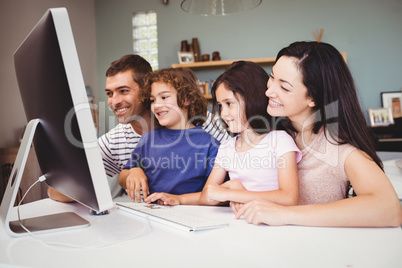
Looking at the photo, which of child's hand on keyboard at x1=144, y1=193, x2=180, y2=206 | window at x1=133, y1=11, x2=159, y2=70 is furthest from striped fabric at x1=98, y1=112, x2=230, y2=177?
window at x1=133, y1=11, x2=159, y2=70

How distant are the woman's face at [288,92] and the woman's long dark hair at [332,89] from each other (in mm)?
17

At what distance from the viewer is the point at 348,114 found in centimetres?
97

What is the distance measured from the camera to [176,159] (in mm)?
1460

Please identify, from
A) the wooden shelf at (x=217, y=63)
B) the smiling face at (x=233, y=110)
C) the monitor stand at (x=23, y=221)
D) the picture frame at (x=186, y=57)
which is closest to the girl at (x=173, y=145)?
the smiling face at (x=233, y=110)

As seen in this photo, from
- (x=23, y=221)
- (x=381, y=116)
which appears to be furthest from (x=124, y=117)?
(x=381, y=116)

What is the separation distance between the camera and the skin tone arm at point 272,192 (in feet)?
2.91

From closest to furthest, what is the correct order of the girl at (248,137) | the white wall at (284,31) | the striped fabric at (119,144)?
the girl at (248,137), the striped fabric at (119,144), the white wall at (284,31)

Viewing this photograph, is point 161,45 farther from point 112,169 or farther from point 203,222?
point 203,222

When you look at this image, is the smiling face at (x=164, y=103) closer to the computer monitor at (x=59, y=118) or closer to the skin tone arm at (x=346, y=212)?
the computer monitor at (x=59, y=118)

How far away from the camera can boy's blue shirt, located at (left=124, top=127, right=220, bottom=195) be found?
139cm

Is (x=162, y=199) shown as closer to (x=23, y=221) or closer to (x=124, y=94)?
(x=23, y=221)

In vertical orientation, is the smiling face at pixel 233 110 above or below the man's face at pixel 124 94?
below

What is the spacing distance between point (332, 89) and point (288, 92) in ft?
0.43

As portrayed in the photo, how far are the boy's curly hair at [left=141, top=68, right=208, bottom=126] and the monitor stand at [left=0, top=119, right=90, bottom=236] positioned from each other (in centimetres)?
80
